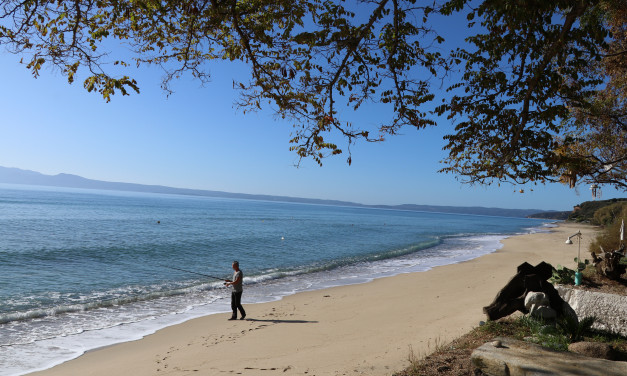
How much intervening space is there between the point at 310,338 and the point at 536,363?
5416mm

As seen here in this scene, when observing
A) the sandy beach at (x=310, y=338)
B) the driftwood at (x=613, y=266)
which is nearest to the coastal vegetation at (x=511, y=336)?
the sandy beach at (x=310, y=338)

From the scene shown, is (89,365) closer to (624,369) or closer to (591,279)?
(624,369)

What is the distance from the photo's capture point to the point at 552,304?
24.2 ft

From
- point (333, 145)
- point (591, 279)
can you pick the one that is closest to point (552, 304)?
point (591, 279)

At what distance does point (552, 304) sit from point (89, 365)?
29.5 feet

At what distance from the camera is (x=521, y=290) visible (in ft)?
26.1

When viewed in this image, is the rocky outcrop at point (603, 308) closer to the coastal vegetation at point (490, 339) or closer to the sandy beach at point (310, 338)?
the coastal vegetation at point (490, 339)

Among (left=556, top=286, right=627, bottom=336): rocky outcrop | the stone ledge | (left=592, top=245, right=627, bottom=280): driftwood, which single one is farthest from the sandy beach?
(left=592, top=245, right=627, bottom=280): driftwood

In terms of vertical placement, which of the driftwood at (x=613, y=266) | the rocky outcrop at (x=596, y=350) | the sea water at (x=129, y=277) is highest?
the driftwood at (x=613, y=266)

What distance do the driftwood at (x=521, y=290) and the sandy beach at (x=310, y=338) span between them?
1.20 metres

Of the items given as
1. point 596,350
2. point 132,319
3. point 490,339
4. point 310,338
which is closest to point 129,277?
point 132,319

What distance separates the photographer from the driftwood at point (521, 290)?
7652 mm

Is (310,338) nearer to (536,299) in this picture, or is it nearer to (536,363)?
(536,299)

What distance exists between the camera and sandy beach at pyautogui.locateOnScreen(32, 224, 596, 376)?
7328 millimetres
